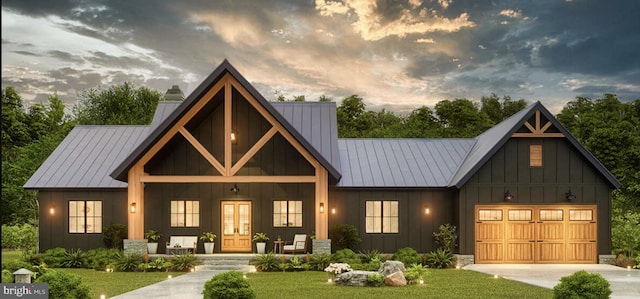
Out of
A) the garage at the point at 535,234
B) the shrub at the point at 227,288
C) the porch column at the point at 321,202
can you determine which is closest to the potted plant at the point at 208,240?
the porch column at the point at 321,202

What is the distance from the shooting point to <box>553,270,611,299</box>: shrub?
11.9 meters

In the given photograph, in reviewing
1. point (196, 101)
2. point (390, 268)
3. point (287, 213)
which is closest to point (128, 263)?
point (196, 101)

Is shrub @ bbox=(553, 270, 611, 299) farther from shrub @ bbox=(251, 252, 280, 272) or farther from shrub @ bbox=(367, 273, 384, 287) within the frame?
shrub @ bbox=(251, 252, 280, 272)

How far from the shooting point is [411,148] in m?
26.8

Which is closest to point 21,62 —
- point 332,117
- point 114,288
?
point 332,117

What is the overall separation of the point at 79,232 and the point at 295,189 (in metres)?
8.27

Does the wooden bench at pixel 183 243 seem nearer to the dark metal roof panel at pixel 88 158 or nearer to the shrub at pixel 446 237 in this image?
the dark metal roof panel at pixel 88 158

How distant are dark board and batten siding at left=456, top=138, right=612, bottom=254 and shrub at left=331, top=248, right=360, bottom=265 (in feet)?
13.6

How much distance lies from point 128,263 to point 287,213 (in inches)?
243

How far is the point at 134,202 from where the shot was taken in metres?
21.8

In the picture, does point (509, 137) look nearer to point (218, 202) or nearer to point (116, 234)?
point (218, 202)

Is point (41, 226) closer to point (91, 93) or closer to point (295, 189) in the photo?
point (295, 189)

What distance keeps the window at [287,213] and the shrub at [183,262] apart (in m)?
4.05


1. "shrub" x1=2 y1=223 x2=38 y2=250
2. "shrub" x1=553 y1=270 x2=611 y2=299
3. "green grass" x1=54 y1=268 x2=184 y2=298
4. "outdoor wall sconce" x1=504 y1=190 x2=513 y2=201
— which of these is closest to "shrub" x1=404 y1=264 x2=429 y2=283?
"shrub" x1=553 y1=270 x2=611 y2=299
